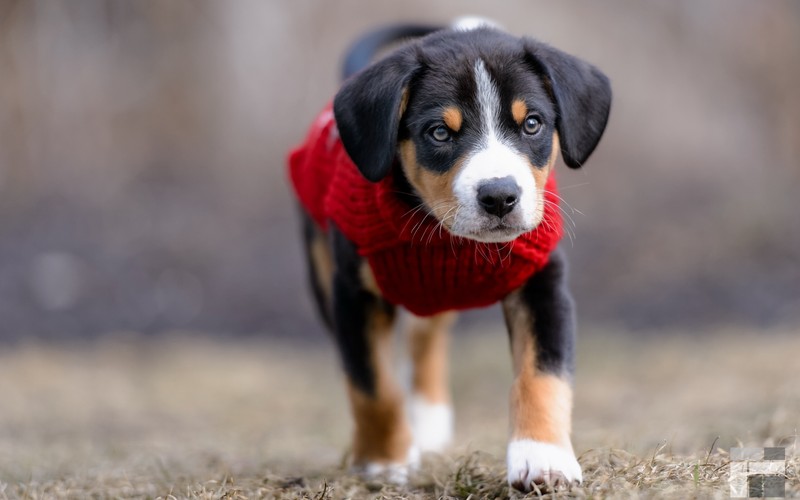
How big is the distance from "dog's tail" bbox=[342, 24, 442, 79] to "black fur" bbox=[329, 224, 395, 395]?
57.6 inches

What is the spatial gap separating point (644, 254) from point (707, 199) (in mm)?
1526

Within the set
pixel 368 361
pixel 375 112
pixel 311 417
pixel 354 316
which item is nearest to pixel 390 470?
pixel 368 361

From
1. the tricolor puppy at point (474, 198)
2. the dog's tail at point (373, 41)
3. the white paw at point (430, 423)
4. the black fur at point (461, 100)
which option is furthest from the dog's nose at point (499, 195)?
the white paw at point (430, 423)

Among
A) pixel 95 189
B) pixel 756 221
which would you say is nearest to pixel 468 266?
pixel 756 221

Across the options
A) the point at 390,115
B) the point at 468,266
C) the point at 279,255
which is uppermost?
the point at 390,115

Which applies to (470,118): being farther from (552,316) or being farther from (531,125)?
(552,316)

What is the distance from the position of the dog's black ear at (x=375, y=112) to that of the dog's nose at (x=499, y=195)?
403 millimetres

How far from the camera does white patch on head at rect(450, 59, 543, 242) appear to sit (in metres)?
3.53

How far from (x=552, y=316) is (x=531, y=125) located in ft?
2.36

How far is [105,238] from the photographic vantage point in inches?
464

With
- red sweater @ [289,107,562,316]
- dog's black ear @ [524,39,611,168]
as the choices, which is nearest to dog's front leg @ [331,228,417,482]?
red sweater @ [289,107,562,316]

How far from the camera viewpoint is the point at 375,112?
372 cm

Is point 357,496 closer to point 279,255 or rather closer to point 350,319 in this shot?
point 350,319

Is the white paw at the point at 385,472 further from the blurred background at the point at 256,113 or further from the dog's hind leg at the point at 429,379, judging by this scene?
the blurred background at the point at 256,113
